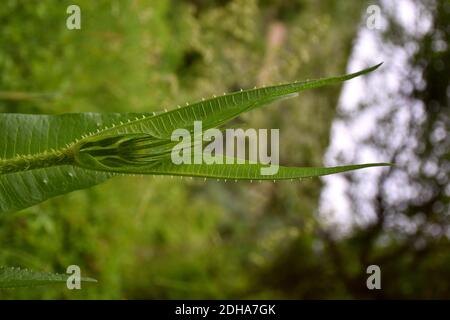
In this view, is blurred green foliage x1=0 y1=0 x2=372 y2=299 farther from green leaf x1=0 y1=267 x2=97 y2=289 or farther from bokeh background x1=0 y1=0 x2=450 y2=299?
green leaf x1=0 y1=267 x2=97 y2=289

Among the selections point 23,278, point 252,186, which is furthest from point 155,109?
point 23,278

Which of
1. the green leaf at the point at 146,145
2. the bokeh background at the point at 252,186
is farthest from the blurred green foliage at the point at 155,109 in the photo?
the green leaf at the point at 146,145

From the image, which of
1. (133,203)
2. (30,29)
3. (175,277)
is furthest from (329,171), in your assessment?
(175,277)

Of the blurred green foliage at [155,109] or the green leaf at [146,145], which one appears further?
the blurred green foliage at [155,109]

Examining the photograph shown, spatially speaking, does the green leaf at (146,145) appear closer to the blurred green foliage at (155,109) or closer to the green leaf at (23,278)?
the green leaf at (23,278)

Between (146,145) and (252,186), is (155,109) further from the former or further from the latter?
(146,145)

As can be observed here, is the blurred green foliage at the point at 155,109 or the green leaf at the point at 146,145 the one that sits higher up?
the blurred green foliage at the point at 155,109
